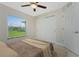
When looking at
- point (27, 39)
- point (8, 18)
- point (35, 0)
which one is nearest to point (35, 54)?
point (27, 39)

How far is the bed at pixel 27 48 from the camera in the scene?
1444 millimetres

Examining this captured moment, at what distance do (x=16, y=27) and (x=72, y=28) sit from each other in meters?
0.76

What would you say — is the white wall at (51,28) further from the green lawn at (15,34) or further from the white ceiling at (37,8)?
the green lawn at (15,34)

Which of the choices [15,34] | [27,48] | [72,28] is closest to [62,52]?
[72,28]

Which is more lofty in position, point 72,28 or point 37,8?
point 37,8

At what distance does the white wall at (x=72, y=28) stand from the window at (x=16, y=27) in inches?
23.2

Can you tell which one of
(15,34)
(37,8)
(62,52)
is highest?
(37,8)

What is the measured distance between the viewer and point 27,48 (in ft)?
4.90

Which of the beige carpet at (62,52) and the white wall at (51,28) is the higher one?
the white wall at (51,28)

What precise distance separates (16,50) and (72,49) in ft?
2.49

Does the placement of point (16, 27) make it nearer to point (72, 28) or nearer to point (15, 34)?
point (15, 34)

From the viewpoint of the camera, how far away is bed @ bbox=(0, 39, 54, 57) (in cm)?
144

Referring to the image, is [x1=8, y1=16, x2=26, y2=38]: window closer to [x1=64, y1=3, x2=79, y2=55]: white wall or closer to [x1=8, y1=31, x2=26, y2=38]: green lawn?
[x1=8, y1=31, x2=26, y2=38]: green lawn

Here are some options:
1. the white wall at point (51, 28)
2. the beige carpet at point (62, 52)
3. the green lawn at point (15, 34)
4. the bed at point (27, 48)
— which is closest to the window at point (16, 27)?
the green lawn at point (15, 34)
